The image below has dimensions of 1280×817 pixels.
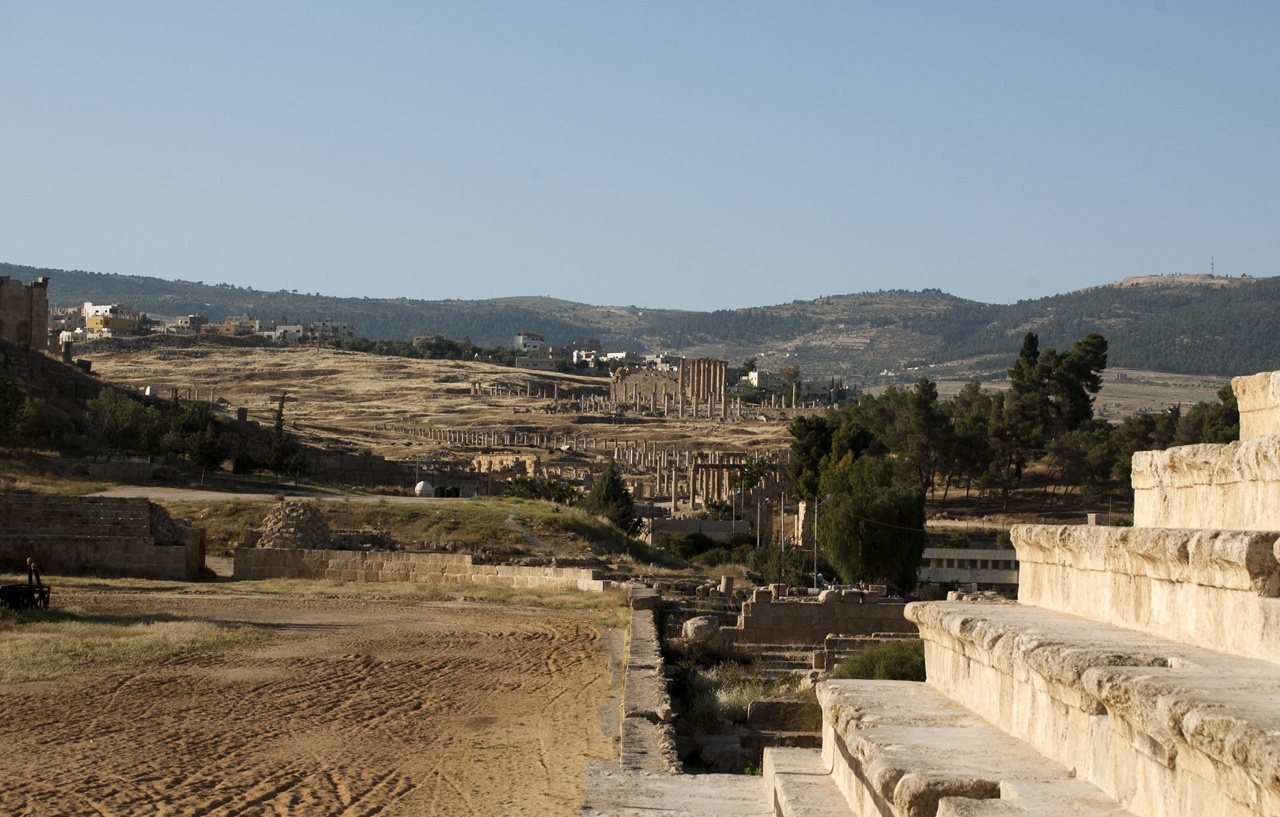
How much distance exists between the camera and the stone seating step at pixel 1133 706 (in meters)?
2.75

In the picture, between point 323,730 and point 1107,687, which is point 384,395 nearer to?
point 323,730

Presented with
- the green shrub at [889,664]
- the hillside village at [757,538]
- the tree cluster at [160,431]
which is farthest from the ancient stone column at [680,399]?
the green shrub at [889,664]

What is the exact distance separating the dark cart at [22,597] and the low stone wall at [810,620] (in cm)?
1029

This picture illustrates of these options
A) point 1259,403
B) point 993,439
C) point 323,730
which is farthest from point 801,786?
point 993,439

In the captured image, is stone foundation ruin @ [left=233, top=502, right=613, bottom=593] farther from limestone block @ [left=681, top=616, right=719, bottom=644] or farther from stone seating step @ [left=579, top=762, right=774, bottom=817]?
stone seating step @ [left=579, top=762, right=774, bottom=817]

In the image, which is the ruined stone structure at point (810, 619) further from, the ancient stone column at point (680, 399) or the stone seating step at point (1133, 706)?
the ancient stone column at point (680, 399)

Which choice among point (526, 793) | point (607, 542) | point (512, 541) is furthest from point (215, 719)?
point (607, 542)

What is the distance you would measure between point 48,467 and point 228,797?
3542 centimetres

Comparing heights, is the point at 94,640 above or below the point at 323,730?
below

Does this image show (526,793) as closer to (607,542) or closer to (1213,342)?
(607,542)

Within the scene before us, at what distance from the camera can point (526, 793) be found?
8609 mm

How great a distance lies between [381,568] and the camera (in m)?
26.6

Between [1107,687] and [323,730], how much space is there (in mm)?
8461

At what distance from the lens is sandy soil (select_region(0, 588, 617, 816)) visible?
8156 mm
